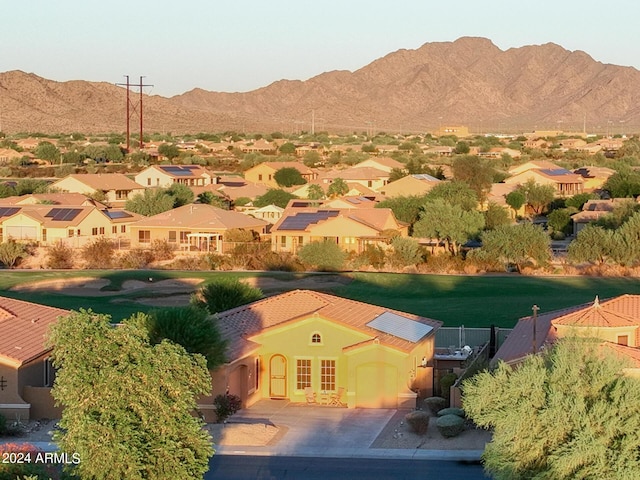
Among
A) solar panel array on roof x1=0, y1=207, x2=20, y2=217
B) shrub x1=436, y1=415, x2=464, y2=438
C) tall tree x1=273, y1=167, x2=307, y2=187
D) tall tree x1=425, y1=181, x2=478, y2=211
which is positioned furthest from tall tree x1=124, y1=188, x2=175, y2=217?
shrub x1=436, y1=415, x2=464, y2=438

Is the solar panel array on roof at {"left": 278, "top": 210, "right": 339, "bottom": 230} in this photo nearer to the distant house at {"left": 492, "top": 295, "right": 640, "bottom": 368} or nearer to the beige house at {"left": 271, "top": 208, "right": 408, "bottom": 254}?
the beige house at {"left": 271, "top": 208, "right": 408, "bottom": 254}

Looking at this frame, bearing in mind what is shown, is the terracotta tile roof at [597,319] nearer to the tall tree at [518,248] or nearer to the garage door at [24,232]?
the tall tree at [518,248]

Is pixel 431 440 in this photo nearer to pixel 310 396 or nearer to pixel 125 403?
pixel 310 396

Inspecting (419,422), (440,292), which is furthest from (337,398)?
(440,292)

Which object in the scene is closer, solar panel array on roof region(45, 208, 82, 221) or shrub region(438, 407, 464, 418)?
shrub region(438, 407, 464, 418)

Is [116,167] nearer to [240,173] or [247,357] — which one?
[240,173]

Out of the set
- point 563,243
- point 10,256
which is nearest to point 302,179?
point 563,243

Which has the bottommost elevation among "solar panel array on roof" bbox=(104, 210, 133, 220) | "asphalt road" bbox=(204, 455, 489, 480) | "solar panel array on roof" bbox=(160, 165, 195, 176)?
"asphalt road" bbox=(204, 455, 489, 480)

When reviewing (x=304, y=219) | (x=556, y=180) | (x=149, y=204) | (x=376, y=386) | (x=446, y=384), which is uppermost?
(x=556, y=180)
